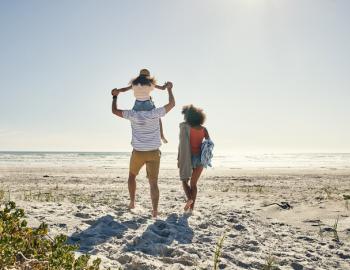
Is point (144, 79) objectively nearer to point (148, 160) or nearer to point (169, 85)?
point (169, 85)

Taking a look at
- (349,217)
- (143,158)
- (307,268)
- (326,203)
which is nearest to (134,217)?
(143,158)

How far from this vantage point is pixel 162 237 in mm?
4648

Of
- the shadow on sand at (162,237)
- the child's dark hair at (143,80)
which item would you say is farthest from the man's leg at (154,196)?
the child's dark hair at (143,80)

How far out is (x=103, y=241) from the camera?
4.27 metres

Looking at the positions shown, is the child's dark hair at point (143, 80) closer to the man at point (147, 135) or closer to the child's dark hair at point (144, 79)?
the child's dark hair at point (144, 79)

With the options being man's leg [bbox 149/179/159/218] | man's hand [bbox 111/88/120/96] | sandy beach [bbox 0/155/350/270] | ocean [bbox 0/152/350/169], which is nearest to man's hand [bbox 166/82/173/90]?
man's hand [bbox 111/88/120/96]

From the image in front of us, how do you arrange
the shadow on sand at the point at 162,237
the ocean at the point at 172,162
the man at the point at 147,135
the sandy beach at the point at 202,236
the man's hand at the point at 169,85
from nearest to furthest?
the sandy beach at the point at 202,236 < the shadow on sand at the point at 162,237 < the man at the point at 147,135 < the man's hand at the point at 169,85 < the ocean at the point at 172,162

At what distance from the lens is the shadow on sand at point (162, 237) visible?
13.5ft

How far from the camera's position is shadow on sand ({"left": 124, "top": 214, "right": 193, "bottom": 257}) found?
4.11 m

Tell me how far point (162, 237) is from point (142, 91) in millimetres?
2381

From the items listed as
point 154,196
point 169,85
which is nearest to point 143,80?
point 169,85

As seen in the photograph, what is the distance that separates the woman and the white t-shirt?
114 centimetres

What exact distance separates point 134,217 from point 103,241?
1441 mm

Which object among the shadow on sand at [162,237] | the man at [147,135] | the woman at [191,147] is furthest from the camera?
the woman at [191,147]
